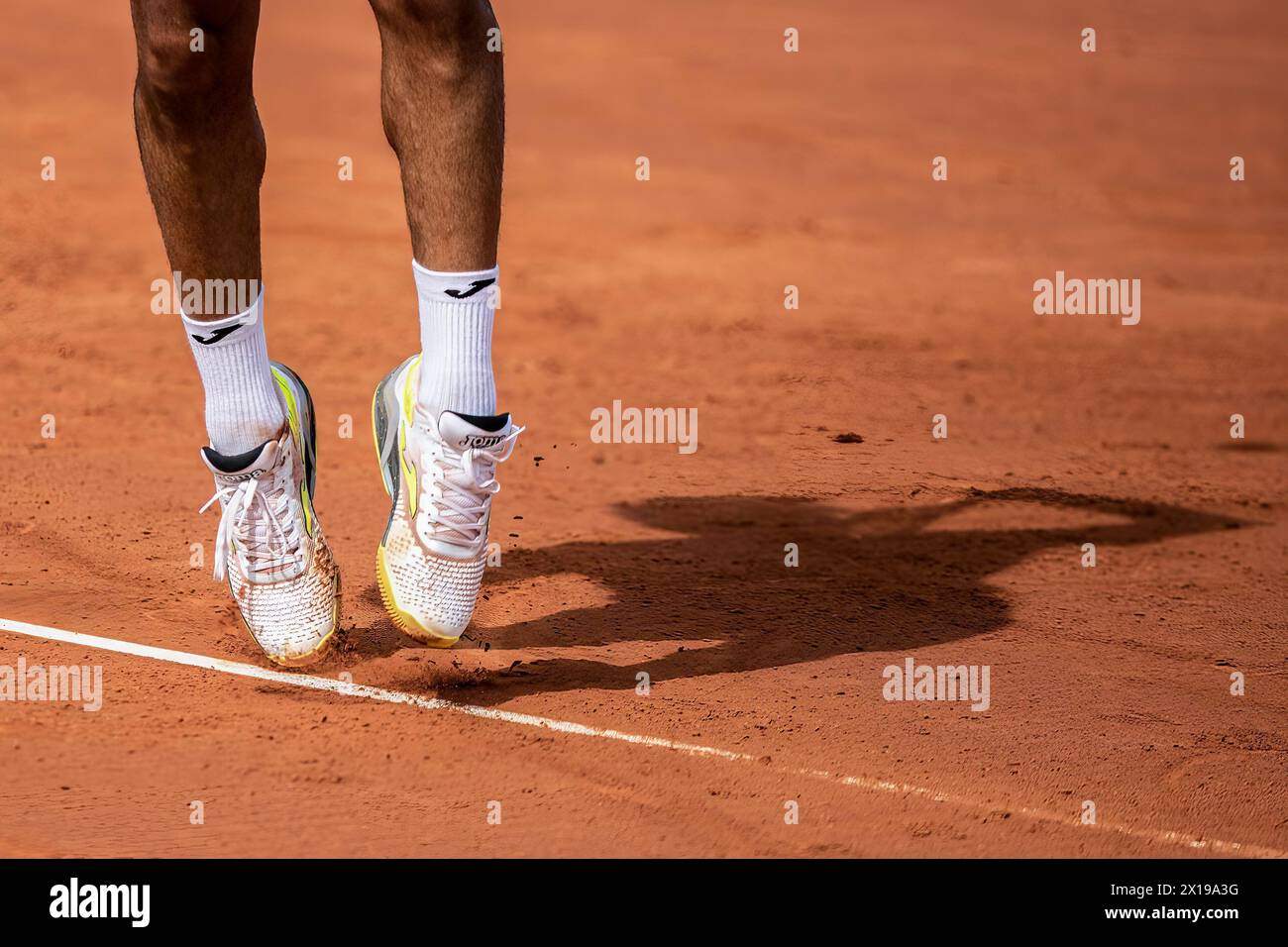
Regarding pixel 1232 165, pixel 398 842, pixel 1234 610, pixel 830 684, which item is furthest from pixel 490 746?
pixel 1232 165

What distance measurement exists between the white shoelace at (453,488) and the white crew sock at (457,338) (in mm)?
86

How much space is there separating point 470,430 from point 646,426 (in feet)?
8.70

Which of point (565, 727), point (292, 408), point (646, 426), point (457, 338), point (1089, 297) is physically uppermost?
point (1089, 297)

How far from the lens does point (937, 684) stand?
3.63m

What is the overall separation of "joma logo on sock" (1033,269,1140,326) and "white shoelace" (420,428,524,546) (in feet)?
17.4

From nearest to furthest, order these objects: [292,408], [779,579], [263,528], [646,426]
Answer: [263,528] < [292,408] < [779,579] < [646,426]

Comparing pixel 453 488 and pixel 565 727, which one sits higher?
pixel 453 488

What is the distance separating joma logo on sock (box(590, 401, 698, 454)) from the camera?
5.72 m

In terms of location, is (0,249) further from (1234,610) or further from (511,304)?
(1234,610)

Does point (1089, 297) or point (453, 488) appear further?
point (1089, 297)

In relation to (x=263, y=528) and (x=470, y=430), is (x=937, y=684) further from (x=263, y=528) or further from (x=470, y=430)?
(x=263, y=528)

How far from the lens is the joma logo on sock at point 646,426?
572 cm

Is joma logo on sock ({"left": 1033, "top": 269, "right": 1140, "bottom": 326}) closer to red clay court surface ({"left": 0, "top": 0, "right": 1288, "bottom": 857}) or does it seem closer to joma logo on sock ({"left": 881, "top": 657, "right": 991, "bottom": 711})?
red clay court surface ({"left": 0, "top": 0, "right": 1288, "bottom": 857})

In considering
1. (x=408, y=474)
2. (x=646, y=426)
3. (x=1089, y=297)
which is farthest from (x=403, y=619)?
(x=1089, y=297)
